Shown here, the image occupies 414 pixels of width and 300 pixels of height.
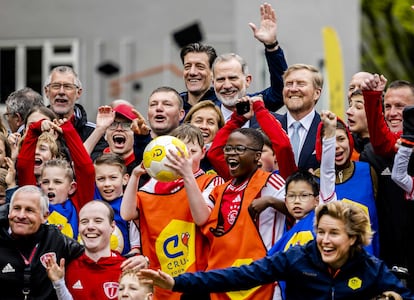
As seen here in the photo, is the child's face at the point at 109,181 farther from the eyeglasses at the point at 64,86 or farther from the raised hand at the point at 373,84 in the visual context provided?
the raised hand at the point at 373,84

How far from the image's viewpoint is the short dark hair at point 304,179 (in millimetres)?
10266

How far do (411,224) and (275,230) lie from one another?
1.29 m

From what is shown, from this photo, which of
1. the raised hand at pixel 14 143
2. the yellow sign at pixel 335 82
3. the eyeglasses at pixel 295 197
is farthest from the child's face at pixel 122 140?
the yellow sign at pixel 335 82

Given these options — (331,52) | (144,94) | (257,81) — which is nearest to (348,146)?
(331,52)

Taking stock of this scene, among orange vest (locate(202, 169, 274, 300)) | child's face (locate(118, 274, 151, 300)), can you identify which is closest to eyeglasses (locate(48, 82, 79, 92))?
orange vest (locate(202, 169, 274, 300))

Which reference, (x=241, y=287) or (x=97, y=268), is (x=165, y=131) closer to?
(x=97, y=268)

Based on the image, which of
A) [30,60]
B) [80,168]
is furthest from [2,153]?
[30,60]

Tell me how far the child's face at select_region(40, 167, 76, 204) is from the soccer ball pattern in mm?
1337

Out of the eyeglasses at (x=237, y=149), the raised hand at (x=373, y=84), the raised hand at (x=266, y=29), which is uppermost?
the raised hand at (x=266, y=29)

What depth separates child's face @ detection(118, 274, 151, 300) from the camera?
1013 centimetres

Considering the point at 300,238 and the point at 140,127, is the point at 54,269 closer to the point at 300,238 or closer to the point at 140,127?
the point at 140,127

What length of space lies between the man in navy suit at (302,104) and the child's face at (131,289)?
74.2 inches

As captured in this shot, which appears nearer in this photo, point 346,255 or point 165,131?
point 346,255

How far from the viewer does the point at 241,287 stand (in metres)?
9.58
